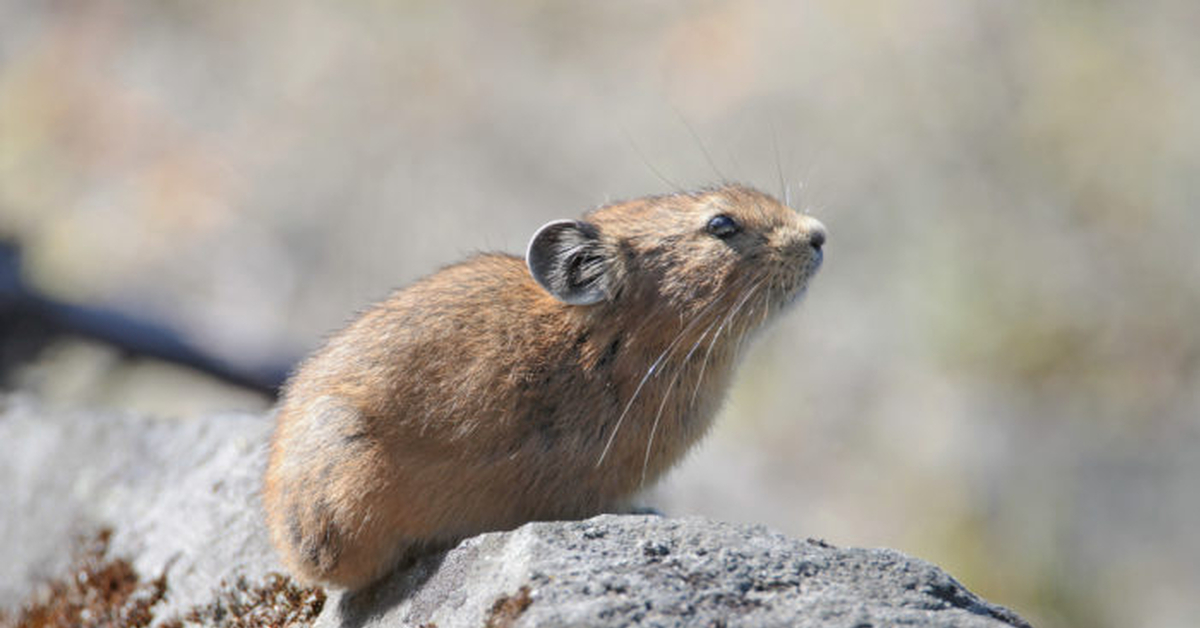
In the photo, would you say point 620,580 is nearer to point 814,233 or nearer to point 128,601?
point 814,233

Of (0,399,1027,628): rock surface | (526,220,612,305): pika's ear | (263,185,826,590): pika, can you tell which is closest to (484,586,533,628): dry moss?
(0,399,1027,628): rock surface

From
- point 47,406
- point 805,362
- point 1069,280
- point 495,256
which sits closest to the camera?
point 495,256

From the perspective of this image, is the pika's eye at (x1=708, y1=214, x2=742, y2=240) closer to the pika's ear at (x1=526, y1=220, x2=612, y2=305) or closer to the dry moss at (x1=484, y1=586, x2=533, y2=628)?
the pika's ear at (x1=526, y1=220, x2=612, y2=305)

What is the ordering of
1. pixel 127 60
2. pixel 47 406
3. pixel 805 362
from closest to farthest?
pixel 47 406 → pixel 805 362 → pixel 127 60

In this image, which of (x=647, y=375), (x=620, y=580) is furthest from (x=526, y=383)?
(x=620, y=580)

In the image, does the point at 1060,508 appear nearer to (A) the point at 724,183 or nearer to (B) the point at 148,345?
(A) the point at 724,183

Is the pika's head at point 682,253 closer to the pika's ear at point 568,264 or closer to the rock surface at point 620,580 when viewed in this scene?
the pika's ear at point 568,264

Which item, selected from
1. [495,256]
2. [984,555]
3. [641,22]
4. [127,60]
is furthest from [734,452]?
[127,60]
